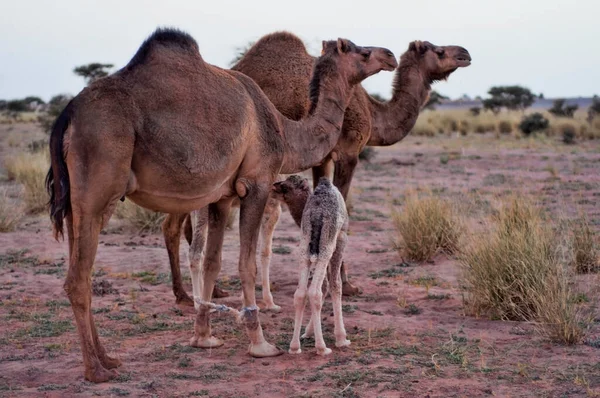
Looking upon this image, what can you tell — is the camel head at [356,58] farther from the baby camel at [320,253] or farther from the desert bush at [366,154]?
the desert bush at [366,154]

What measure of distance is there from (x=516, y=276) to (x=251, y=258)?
3.06m

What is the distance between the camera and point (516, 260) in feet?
28.2

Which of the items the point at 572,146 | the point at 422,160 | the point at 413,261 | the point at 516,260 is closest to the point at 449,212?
the point at 413,261

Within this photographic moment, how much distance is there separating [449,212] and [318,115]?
4.82 metres

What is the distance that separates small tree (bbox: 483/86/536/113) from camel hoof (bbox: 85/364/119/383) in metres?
56.7

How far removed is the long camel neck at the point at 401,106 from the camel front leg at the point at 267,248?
1739mm

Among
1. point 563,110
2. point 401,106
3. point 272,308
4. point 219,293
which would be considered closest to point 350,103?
point 401,106

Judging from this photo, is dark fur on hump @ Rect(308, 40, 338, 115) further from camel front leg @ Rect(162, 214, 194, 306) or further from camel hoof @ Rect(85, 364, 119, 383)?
camel hoof @ Rect(85, 364, 119, 383)

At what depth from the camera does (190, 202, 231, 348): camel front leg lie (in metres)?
7.47

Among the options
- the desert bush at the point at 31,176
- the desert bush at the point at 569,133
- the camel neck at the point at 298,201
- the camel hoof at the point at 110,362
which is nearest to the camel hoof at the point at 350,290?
the camel neck at the point at 298,201

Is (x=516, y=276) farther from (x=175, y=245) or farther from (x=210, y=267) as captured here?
(x=175, y=245)

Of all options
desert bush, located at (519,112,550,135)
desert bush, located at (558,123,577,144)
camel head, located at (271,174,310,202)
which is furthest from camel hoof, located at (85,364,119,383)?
desert bush, located at (519,112,550,135)

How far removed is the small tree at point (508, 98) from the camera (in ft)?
201

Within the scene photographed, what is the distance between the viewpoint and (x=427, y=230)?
39.0 feet
